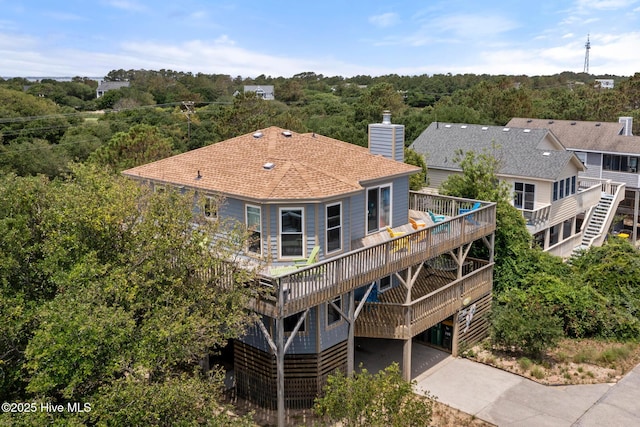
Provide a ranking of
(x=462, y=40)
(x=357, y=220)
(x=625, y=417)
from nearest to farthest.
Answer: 1. (x=625, y=417)
2. (x=357, y=220)
3. (x=462, y=40)

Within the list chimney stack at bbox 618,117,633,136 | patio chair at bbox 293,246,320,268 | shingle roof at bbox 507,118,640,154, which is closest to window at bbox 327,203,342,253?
patio chair at bbox 293,246,320,268

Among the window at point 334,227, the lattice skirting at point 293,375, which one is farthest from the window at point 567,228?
the lattice skirting at point 293,375

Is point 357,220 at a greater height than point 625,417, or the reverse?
point 357,220

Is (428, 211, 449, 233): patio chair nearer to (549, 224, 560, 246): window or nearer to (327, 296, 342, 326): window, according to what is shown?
(327, 296, 342, 326): window

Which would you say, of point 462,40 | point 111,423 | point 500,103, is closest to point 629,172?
point 462,40

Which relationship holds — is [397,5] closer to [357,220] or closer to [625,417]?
[357,220]

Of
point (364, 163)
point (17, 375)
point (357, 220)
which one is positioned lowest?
point (17, 375)

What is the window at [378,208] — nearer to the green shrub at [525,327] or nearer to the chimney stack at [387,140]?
the chimney stack at [387,140]
